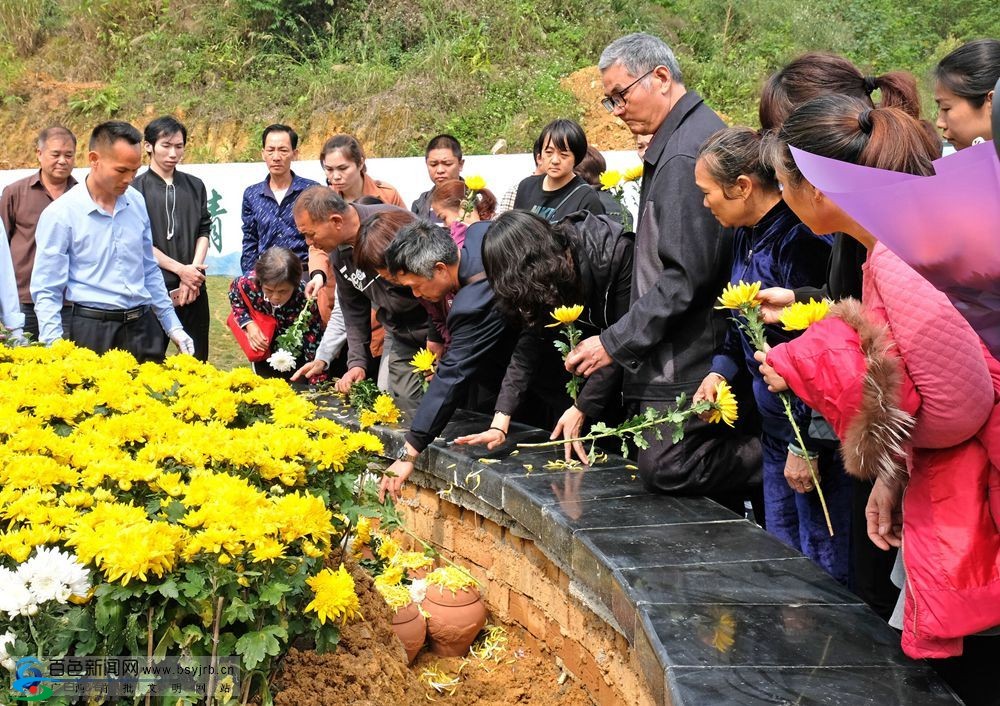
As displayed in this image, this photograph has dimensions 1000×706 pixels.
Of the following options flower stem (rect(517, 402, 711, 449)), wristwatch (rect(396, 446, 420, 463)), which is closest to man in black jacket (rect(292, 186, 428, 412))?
wristwatch (rect(396, 446, 420, 463))

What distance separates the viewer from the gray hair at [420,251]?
3848 mm

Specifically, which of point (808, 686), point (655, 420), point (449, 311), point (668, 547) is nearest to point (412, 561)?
point (449, 311)

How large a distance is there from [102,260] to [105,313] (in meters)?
0.27

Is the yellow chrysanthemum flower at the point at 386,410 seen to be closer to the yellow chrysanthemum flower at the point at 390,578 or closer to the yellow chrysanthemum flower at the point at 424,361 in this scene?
the yellow chrysanthemum flower at the point at 424,361

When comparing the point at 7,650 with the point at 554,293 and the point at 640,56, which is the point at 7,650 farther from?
the point at 640,56

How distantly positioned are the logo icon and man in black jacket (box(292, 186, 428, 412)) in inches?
103

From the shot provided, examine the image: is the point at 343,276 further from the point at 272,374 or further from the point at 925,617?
A: the point at 925,617

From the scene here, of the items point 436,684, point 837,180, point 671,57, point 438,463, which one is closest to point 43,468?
point 436,684

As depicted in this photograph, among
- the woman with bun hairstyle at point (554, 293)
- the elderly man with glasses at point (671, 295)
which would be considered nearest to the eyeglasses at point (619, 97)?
the elderly man with glasses at point (671, 295)

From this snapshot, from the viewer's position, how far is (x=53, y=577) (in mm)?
2051

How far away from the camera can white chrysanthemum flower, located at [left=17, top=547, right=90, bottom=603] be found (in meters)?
2.04

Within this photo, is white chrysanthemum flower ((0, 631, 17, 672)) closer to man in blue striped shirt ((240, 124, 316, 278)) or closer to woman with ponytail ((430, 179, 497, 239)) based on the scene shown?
woman with ponytail ((430, 179, 497, 239))

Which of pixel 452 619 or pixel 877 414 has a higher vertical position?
pixel 877 414

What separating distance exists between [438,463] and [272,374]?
199 cm
